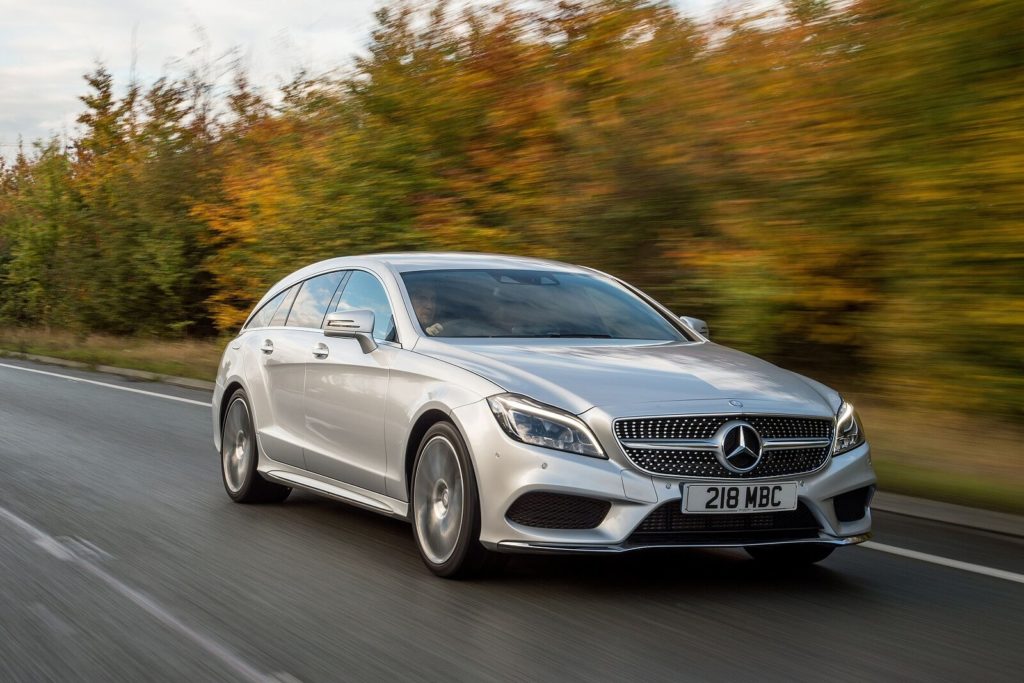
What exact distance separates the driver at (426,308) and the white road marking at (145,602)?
1877 mm

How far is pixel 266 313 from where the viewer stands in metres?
8.91

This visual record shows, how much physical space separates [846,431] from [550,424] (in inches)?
55.8

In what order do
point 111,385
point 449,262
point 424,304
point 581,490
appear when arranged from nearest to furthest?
point 581,490, point 424,304, point 449,262, point 111,385

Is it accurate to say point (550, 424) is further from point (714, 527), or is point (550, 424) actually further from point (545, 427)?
point (714, 527)

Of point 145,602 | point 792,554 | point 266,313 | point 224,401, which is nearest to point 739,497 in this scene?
point 792,554

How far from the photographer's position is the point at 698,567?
6.36m

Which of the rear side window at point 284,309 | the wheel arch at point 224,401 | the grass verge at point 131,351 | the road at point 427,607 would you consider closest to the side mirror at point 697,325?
the road at point 427,607

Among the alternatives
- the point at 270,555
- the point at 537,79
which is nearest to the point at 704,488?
the point at 270,555

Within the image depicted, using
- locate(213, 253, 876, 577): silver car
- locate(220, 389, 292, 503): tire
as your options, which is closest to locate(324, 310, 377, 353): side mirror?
locate(213, 253, 876, 577): silver car

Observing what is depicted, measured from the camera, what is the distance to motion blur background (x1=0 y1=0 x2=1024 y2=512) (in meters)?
10.2

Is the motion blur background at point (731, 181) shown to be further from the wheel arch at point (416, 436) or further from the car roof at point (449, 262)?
the wheel arch at point (416, 436)

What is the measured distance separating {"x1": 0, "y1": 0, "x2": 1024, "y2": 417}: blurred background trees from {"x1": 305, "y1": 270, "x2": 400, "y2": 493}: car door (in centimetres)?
504

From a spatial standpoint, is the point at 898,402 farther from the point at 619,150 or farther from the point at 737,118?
the point at 619,150

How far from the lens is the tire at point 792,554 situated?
6.23m
